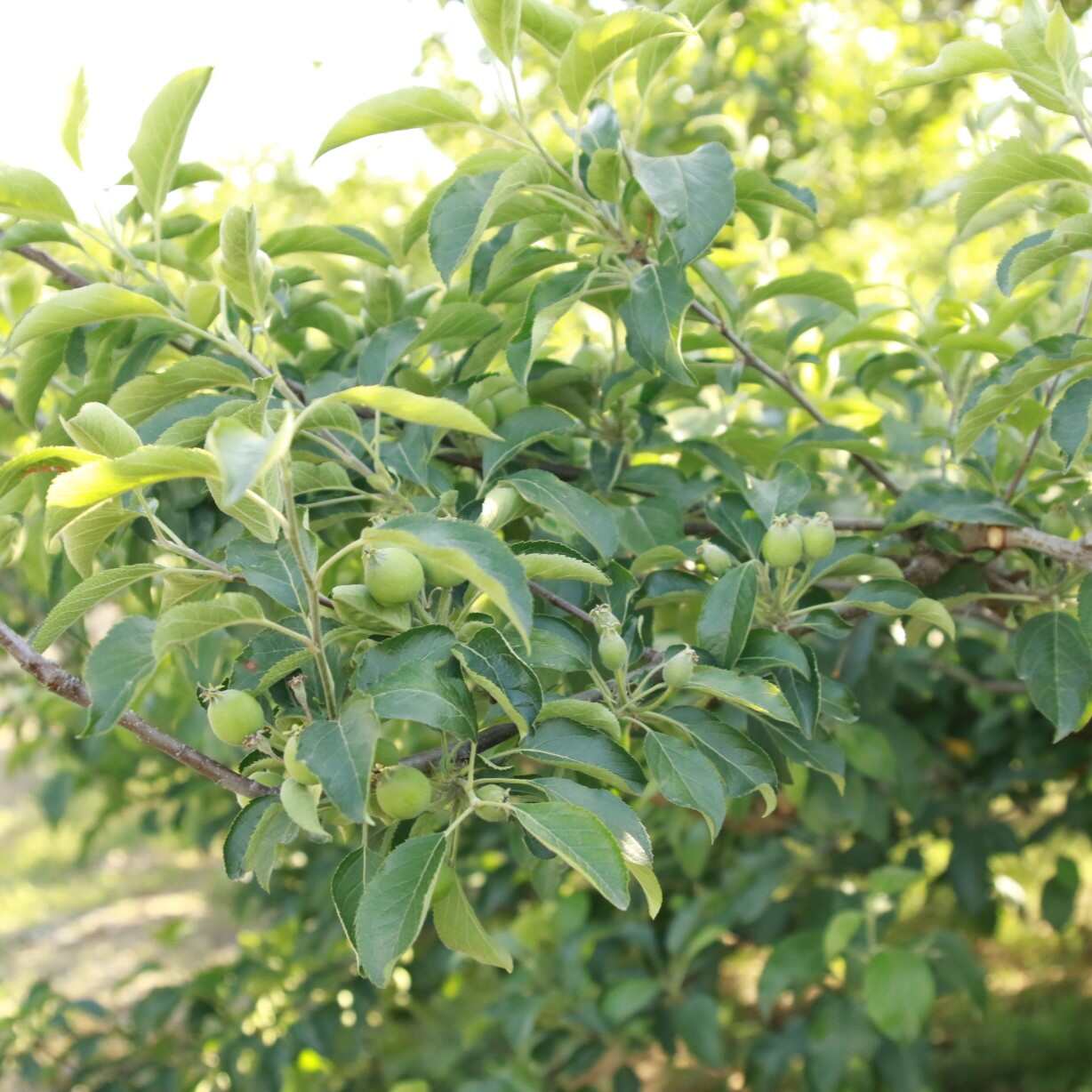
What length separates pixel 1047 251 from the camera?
1152 mm

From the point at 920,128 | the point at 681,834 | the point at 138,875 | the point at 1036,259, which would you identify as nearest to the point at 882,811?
the point at 681,834

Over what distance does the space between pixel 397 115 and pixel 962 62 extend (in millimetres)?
531

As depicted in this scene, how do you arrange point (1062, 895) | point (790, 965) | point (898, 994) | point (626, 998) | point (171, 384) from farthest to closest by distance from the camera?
1. point (1062, 895)
2. point (626, 998)
3. point (790, 965)
4. point (898, 994)
5. point (171, 384)

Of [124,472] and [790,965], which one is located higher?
[124,472]

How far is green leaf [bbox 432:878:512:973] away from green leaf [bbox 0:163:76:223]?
0.74m

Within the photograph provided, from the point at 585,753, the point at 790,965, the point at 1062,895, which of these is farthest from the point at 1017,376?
the point at 1062,895

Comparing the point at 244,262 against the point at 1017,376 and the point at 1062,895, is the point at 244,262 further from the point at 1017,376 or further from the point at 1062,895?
the point at 1062,895

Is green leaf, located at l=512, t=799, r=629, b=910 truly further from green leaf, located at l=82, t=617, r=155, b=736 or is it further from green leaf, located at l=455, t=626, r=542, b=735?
green leaf, located at l=82, t=617, r=155, b=736

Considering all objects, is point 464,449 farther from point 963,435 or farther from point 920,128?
point 920,128

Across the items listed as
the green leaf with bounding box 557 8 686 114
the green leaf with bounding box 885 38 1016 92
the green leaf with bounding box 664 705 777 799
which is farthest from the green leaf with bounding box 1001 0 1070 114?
the green leaf with bounding box 664 705 777 799

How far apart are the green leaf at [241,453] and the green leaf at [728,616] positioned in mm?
486

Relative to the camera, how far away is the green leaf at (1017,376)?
3.71ft

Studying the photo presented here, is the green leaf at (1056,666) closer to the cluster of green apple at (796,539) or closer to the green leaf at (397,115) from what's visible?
the cluster of green apple at (796,539)

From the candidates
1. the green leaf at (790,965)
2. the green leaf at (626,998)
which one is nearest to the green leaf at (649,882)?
the green leaf at (790,965)
